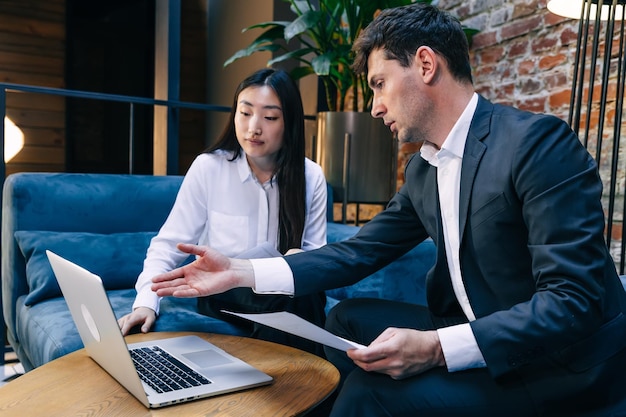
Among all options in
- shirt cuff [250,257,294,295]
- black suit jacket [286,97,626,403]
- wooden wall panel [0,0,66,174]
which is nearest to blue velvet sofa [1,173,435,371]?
shirt cuff [250,257,294,295]

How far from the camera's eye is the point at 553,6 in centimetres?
171

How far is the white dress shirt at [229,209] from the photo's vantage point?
69.3 inches

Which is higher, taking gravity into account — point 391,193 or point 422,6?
point 422,6

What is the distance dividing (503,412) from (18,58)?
505 centimetres

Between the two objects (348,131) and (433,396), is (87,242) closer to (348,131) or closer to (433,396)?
(348,131)

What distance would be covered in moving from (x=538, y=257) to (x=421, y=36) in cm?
47

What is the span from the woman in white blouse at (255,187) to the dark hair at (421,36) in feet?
2.08

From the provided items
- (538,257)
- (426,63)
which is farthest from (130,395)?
(426,63)

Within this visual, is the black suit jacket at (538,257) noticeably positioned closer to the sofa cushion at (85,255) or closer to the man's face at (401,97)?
the man's face at (401,97)

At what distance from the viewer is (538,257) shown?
93cm

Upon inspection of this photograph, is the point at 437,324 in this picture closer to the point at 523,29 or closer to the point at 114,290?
the point at 114,290

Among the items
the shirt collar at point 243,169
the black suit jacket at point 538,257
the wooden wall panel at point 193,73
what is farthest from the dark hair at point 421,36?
the wooden wall panel at point 193,73

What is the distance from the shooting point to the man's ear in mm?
1132

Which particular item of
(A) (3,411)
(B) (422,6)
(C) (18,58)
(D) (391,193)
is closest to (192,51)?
(C) (18,58)
